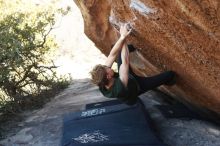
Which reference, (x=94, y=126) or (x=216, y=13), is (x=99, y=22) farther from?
(x=216, y=13)

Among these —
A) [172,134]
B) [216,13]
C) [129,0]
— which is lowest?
[172,134]

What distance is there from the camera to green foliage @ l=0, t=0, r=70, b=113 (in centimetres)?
1102

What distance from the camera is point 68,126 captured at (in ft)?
25.5

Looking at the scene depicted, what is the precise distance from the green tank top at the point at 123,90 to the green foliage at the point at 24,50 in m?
4.67

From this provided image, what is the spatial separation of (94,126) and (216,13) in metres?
3.45

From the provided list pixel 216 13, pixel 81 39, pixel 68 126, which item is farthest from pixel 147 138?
pixel 81 39

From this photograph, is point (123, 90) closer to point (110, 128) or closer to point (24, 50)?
point (110, 128)

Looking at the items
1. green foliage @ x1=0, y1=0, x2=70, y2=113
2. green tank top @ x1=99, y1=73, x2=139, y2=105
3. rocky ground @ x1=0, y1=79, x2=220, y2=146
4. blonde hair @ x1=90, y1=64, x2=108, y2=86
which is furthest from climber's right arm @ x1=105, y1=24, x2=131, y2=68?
green foliage @ x1=0, y1=0, x2=70, y2=113

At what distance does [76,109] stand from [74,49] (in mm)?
12259

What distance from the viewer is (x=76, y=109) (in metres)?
10.3

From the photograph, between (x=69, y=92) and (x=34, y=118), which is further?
(x=69, y=92)

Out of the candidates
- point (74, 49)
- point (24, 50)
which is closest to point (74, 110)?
point (24, 50)

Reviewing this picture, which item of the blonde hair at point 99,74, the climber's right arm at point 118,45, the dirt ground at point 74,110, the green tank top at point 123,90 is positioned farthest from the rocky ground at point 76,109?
the blonde hair at point 99,74

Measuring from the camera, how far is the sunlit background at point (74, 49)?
20.3 meters
